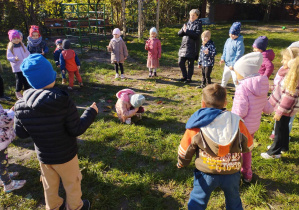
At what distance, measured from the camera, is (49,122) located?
7.49 feet

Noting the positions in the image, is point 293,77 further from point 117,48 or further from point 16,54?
point 16,54

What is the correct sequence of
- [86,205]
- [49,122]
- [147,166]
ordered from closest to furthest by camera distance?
1. [49,122]
2. [86,205]
3. [147,166]

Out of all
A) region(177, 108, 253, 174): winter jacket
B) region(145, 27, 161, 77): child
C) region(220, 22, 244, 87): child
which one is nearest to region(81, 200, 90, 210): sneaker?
region(177, 108, 253, 174): winter jacket

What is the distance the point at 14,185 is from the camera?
3.31 metres

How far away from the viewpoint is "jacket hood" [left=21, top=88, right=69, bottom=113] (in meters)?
2.18

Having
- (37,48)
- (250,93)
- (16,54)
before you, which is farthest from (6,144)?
(37,48)

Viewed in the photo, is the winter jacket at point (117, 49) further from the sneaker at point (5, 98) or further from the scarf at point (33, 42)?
the sneaker at point (5, 98)

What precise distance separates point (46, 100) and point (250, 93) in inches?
94.2

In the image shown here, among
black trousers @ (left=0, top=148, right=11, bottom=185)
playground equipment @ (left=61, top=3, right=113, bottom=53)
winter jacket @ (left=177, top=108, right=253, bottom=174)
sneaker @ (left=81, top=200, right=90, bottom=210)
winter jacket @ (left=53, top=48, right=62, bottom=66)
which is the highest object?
playground equipment @ (left=61, top=3, right=113, bottom=53)

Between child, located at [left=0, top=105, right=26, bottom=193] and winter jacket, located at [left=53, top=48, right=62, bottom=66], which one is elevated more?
winter jacket, located at [left=53, top=48, right=62, bottom=66]

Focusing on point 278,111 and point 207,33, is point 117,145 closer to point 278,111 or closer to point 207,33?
point 278,111

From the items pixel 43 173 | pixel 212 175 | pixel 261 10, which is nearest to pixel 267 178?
pixel 212 175

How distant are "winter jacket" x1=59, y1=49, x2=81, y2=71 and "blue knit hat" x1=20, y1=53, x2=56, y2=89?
15.4 ft

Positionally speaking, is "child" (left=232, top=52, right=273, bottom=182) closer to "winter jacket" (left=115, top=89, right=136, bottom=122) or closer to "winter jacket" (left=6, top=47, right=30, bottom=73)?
"winter jacket" (left=115, top=89, right=136, bottom=122)
